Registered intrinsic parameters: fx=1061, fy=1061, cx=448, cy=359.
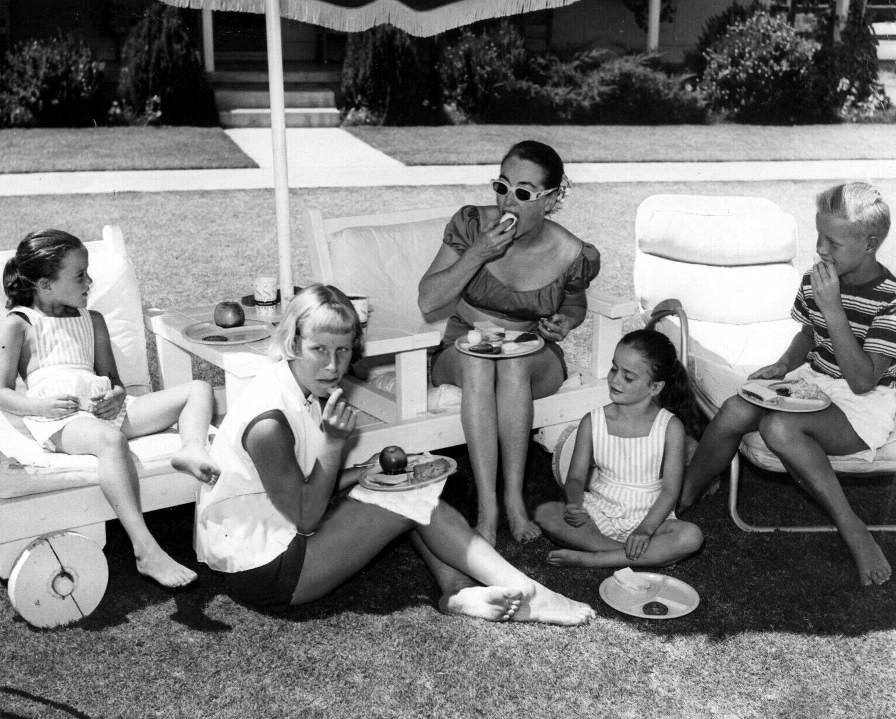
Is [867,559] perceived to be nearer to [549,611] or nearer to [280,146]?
[549,611]

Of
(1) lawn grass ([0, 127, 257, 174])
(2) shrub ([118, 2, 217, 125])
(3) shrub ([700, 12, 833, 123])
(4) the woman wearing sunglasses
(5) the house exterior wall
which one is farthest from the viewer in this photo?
(5) the house exterior wall

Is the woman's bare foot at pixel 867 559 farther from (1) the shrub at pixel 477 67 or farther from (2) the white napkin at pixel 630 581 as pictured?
(1) the shrub at pixel 477 67

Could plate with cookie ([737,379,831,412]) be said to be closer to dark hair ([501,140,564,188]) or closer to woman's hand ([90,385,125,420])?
dark hair ([501,140,564,188])

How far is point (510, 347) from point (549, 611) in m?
0.98

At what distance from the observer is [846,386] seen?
3756mm

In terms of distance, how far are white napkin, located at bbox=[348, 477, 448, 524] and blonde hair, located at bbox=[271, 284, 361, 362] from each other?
18.3 inches

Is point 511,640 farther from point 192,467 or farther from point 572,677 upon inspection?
point 192,467

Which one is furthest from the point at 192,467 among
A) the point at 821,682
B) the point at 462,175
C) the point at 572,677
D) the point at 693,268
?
the point at 462,175

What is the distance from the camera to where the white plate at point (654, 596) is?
10.9ft

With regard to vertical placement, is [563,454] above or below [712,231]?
below

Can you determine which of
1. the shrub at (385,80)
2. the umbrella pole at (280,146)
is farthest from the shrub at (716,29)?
the umbrella pole at (280,146)

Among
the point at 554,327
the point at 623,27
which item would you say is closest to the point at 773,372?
the point at 554,327

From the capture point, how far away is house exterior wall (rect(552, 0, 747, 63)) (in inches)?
710

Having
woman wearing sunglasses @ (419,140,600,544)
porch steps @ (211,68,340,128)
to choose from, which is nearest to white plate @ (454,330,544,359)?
woman wearing sunglasses @ (419,140,600,544)
